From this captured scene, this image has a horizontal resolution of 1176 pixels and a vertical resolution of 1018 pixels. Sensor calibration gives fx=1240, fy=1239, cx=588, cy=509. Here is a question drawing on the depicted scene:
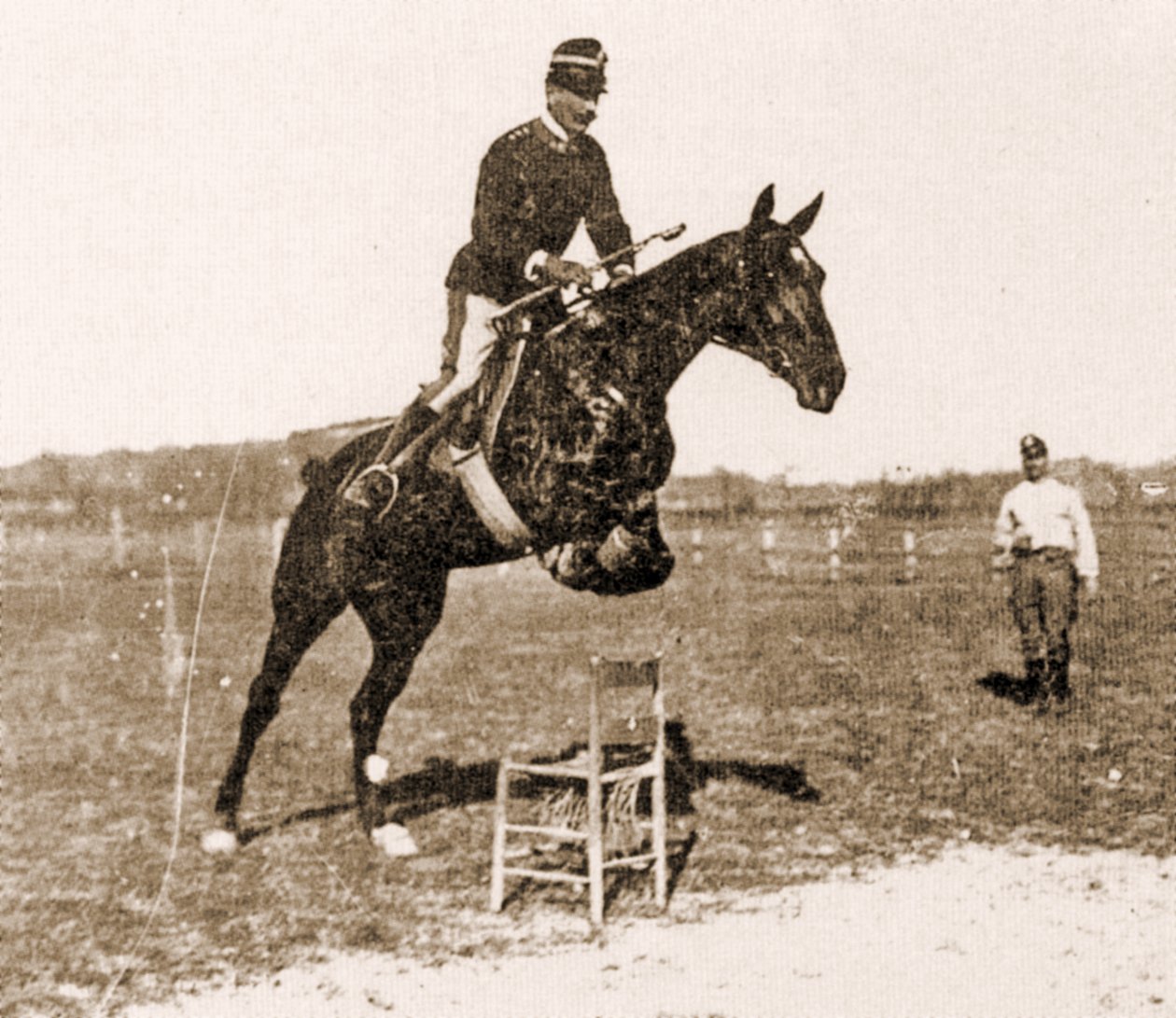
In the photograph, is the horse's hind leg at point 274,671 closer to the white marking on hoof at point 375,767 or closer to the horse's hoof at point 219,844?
the horse's hoof at point 219,844

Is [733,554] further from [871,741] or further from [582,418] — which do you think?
[582,418]

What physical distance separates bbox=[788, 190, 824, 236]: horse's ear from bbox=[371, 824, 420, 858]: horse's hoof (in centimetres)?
358

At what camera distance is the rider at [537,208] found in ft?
18.7

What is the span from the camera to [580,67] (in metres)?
5.66

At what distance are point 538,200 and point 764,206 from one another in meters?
1.05

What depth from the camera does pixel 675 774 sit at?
25.8 ft

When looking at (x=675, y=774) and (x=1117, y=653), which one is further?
(x=1117, y=653)

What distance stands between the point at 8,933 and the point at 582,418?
3547mm

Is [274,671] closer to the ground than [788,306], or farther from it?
closer to the ground

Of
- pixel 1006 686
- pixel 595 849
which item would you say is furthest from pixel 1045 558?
pixel 595 849

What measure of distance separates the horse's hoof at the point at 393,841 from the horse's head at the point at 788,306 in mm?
3029

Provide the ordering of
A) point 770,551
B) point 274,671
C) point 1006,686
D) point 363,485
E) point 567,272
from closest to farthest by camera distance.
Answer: point 567,272, point 363,485, point 274,671, point 1006,686, point 770,551

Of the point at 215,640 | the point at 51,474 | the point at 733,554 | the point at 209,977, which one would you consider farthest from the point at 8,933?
the point at 733,554

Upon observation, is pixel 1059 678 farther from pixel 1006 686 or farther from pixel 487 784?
pixel 487 784
